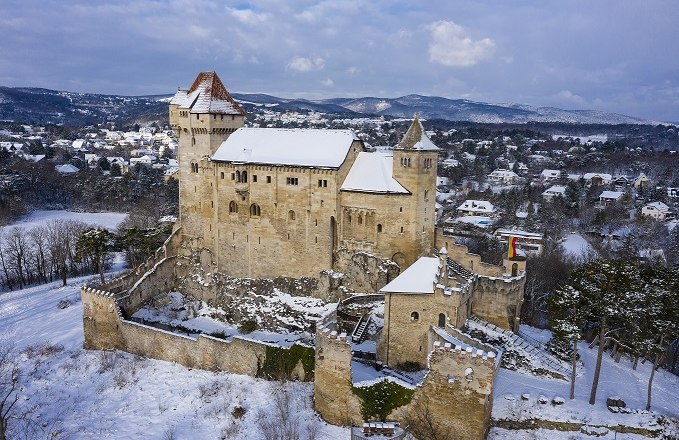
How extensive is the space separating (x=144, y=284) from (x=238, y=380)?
18333 millimetres

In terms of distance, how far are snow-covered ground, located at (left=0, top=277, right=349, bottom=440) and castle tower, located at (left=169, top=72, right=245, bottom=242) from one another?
1657 cm

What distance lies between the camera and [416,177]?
136 ft

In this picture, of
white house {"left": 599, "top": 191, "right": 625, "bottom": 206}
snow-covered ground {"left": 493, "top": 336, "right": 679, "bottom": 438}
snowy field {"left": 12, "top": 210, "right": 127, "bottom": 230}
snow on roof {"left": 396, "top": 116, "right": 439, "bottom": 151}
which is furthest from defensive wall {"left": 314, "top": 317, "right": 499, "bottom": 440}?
white house {"left": 599, "top": 191, "right": 625, "bottom": 206}

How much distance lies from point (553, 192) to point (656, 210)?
19583 millimetres

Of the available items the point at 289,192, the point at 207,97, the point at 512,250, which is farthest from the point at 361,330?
the point at 207,97

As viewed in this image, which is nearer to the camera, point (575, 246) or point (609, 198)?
point (575, 246)

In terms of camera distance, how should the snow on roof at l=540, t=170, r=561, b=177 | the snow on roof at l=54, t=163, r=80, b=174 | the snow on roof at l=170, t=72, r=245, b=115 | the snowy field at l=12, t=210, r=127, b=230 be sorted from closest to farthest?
1. the snow on roof at l=170, t=72, r=245, b=115
2. the snowy field at l=12, t=210, r=127, b=230
3. the snow on roof at l=54, t=163, r=80, b=174
4. the snow on roof at l=540, t=170, r=561, b=177

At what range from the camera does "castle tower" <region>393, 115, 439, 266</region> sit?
136 feet

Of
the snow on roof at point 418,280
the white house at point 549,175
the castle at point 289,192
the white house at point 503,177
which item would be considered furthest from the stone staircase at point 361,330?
the white house at point 549,175

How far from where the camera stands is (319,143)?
151 ft

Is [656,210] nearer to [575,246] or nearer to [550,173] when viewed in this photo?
[575,246]

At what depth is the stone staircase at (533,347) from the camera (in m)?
33.8

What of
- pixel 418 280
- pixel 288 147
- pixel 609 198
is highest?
pixel 288 147

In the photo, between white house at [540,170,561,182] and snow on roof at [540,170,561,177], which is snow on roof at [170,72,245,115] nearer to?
white house at [540,170,561,182]
